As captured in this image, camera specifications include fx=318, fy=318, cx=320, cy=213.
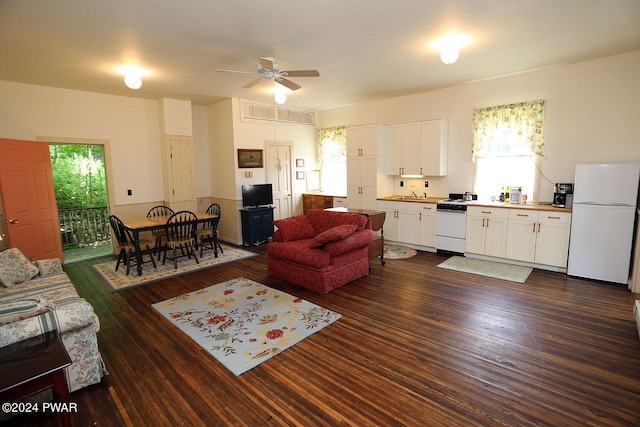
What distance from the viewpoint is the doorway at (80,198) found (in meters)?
7.04

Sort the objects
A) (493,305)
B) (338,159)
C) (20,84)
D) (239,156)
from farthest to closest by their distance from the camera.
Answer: (338,159) < (239,156) < (20,84) < (493,305)

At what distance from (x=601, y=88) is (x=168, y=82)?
6.55 metres

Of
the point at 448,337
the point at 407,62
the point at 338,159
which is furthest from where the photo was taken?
the point at 338,159

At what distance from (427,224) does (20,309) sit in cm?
561

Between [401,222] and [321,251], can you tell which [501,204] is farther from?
[321,251]

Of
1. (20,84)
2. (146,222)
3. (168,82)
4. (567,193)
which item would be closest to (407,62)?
(567,193)

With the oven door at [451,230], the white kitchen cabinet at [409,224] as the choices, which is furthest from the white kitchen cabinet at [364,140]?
the oven door at [451,230]

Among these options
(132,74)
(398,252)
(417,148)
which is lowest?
(398,252)

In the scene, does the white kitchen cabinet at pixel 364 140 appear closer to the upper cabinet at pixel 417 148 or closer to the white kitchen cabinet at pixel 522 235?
the upper cabinet at pixel 417 148

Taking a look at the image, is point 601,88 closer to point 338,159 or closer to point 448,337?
point 448,337

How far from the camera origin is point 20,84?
5113mm

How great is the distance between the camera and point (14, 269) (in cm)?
342

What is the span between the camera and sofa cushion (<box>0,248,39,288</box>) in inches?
130

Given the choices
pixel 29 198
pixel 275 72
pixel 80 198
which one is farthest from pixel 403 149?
pixel 80 198
